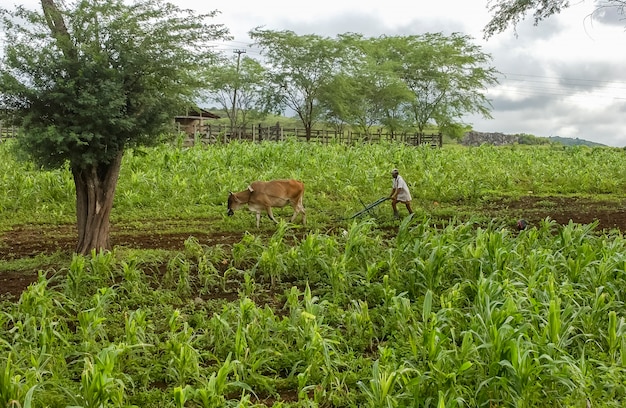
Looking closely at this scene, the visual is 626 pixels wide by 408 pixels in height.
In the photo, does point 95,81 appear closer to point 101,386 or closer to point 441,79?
point 101,386

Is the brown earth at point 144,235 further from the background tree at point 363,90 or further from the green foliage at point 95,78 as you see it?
the background tree at point 363,90

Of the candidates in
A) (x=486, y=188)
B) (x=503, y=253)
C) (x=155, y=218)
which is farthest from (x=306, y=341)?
→ (x=486, y=188)

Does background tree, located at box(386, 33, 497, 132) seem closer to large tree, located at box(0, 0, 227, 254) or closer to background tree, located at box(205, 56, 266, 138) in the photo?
background tree, located at box(205, 56, 266, 138)

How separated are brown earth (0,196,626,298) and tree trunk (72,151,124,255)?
0.78m

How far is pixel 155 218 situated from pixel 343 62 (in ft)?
97.4

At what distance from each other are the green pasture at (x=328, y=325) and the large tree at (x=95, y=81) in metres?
1.47

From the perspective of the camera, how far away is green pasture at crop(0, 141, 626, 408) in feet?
13.4

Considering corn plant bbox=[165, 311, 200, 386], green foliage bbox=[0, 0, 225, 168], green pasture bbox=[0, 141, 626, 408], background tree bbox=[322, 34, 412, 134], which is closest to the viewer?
green pasture bbox=[0, 141, 626, 408]

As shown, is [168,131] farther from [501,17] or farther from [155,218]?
[501,17]

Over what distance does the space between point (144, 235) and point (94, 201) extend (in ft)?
6.89

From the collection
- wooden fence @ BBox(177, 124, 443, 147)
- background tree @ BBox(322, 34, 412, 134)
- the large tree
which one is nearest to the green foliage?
the large tree

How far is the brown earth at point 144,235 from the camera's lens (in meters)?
7.70

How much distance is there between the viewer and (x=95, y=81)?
739cm

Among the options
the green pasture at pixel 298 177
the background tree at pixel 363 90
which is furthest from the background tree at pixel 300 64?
the green pasture at pixel 298 177
